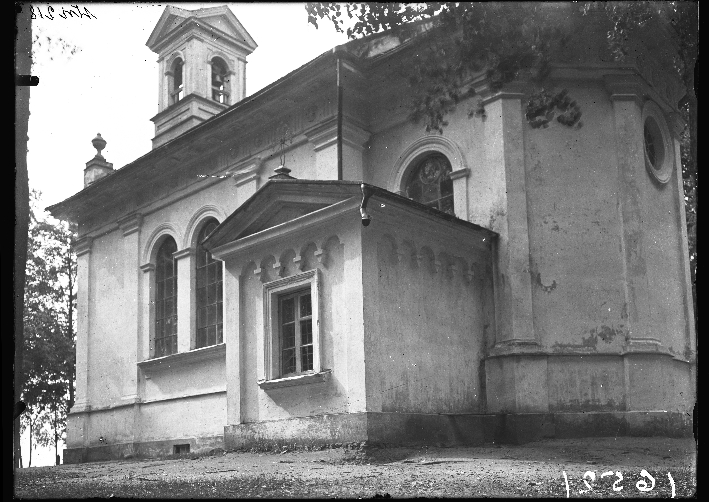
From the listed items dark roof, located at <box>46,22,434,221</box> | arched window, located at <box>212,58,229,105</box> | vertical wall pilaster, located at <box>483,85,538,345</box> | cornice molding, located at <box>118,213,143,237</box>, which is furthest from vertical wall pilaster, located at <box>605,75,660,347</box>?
arched window, located at <box>212,58,229,105</box>

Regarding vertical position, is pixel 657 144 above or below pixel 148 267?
above

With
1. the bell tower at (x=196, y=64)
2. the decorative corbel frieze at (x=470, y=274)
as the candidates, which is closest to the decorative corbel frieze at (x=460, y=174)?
the decorative corbel frieze at (x=470, y=274)

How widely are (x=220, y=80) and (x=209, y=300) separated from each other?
817 cm

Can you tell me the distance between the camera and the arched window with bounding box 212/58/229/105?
939 inches

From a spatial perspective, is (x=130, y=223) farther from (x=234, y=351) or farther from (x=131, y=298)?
(x=234, y=351)

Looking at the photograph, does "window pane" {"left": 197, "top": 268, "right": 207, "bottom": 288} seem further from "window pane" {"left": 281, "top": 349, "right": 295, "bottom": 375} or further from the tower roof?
the tower roof

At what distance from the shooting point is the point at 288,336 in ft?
42.2

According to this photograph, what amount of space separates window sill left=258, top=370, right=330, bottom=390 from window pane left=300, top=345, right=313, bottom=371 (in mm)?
256

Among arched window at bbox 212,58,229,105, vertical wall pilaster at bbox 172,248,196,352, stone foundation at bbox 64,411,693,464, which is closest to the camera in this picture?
stone foundation at bbox 64,411,693,464

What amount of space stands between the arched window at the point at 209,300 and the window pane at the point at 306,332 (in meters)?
5.84

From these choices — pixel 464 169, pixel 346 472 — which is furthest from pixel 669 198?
pixel 346 472

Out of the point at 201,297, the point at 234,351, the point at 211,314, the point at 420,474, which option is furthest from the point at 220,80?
the point at 420,474

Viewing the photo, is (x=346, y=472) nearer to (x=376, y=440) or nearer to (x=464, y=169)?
(x=376, y=440)

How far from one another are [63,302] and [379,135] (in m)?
17.2
